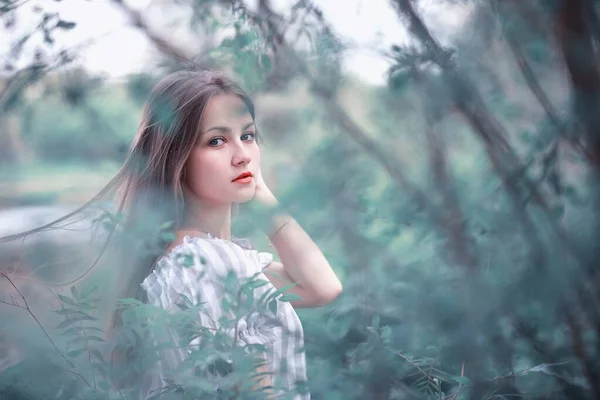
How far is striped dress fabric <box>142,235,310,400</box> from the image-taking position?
1529mm

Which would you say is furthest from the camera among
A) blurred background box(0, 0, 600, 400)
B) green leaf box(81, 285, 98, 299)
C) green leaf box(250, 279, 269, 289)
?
blurred background box(0, 0, 600, 400)

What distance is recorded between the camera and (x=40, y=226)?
5.45 feet

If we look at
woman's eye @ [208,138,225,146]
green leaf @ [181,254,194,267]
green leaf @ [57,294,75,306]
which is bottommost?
green leaf @ [57,294,75,306]

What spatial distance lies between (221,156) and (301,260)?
1.10 feet

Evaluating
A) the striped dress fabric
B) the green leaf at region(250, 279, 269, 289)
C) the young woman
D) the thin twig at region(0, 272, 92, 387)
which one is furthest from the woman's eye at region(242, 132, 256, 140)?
the thin twig at region(0, 272, 92, 387)

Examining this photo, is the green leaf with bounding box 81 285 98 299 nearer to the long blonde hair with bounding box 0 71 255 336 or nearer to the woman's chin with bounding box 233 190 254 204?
the long blonde hair with bounding box 0 71 255 336

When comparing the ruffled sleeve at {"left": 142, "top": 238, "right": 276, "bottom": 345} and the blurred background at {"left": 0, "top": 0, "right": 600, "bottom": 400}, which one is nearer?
the ruffled sleeve at {"left": 142, "top": 238, "right": 276, "bottom": 345}

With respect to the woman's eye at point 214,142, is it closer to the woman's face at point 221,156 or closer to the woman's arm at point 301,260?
the woman's face at point 221,156

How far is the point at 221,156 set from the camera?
5.21 feet

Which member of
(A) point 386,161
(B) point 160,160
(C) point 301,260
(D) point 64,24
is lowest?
(C) point 301,260

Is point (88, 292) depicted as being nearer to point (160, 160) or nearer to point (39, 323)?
point (39, 323)

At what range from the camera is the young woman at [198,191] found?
1.55 meters

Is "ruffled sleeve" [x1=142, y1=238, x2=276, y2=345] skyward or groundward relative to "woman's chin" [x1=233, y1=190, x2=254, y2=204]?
groundward

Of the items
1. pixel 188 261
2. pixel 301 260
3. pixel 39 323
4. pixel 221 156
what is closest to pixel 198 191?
pixel 221 156
